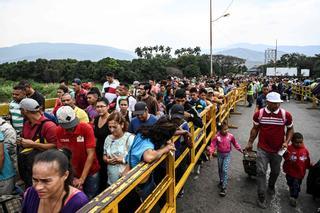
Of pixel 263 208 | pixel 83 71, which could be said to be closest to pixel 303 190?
pixel 263 208

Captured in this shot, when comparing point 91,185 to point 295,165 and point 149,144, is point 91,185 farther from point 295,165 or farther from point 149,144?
point 295,165

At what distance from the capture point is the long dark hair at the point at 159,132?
295 cm

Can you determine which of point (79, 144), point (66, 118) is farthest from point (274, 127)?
point (66, 118)

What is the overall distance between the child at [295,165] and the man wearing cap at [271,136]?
216mm

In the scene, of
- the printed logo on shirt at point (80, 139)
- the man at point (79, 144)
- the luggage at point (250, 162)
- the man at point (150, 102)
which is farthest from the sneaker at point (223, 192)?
the printed logo on shirt at point (80, 139)

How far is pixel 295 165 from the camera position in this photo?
4.73m

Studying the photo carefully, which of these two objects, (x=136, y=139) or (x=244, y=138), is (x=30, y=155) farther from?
(x=244, y=138)

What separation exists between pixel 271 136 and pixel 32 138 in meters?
3.68

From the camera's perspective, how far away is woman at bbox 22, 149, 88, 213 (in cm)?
183

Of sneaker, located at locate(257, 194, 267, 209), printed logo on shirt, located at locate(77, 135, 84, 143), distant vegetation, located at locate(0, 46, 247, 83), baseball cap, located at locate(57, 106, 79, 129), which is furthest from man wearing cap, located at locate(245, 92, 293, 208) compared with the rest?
distant vegetation, located at locate(0, 46, 247, 83)

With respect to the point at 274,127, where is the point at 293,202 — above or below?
A: below

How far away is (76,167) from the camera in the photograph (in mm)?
3273

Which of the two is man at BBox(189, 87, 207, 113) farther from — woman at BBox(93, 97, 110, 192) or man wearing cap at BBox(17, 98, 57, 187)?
man wearing cap at BBox(17, 98, 57, 187)

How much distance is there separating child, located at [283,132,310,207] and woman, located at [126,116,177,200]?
108 inches
